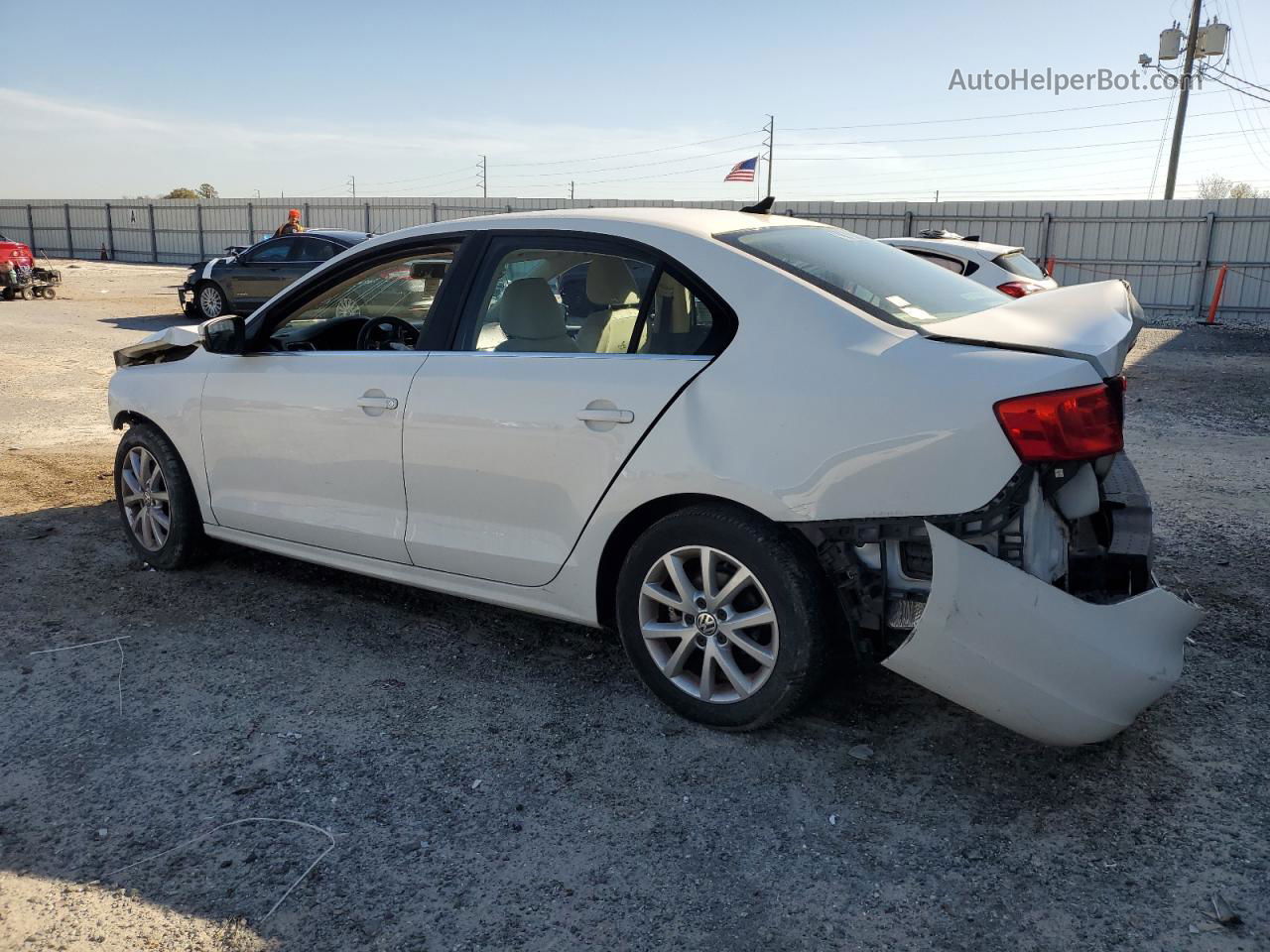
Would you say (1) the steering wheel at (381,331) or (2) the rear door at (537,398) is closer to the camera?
(2) the rear door at (537,398)

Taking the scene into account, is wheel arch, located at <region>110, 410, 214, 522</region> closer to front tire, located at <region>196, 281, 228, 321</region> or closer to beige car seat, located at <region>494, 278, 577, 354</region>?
beige car seat, located at <region>494, 278, 577, 354</region>

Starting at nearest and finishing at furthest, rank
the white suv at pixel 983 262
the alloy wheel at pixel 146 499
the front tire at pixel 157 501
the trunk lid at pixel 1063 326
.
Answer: the trunk lid at pixel 1063 326 → the front tire at pixel 157 501 → the alloy wheel at pixel 146 499 → the white suv at pixel 983 262

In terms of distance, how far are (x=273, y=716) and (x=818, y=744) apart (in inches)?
72.5

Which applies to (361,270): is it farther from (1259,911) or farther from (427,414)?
(1259,911)

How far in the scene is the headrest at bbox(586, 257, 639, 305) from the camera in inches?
141

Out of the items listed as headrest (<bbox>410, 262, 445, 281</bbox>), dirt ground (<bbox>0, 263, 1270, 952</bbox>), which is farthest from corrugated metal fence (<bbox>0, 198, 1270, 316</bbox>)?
dirt ground (<bbox>0, 263, 1270, 952</bbox>)

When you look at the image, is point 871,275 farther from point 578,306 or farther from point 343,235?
point 343,235

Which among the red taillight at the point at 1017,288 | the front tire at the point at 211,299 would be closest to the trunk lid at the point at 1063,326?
the red taillight at the point at 1017,288

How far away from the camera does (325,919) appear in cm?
253

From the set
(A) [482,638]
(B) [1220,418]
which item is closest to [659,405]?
(A) [482,638]

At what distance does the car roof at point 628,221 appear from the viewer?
359cm

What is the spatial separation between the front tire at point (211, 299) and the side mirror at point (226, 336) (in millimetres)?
14271

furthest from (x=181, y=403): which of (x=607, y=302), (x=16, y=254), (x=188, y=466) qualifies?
(x=16, y=254)

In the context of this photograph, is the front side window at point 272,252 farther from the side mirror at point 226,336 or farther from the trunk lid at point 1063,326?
the trunk lid at point 1063,326
